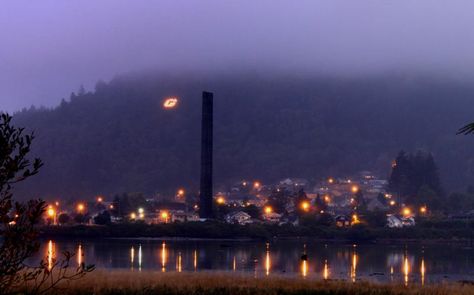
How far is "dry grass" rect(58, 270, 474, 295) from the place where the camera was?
169ft

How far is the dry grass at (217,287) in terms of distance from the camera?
51.7 metres

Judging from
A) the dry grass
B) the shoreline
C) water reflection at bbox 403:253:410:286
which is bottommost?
the shoreline

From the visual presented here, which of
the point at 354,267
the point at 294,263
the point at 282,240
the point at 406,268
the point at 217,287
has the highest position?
the point at 217,287

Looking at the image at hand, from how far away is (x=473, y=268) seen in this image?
114 meters

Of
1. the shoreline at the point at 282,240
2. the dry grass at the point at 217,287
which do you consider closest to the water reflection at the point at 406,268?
the dry grass at the point at 217,287

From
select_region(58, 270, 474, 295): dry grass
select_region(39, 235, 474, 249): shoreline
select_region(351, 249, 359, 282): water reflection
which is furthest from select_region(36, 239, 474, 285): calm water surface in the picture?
select_region(39, 235, 474, 249): shoreline

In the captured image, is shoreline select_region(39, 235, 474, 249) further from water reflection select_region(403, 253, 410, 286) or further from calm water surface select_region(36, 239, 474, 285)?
water reflection select_region(403, 253, 410, 286)

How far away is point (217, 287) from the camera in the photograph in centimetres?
5475

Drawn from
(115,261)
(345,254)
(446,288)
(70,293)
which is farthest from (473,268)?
(70,293)

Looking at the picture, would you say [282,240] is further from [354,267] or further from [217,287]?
[217,287]

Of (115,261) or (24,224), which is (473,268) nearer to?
(115,261)

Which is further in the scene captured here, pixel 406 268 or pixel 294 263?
pixel 294 263

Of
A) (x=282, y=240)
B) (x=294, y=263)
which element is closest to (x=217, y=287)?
(x=294, y=263)

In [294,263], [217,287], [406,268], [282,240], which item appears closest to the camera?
[217,287]
